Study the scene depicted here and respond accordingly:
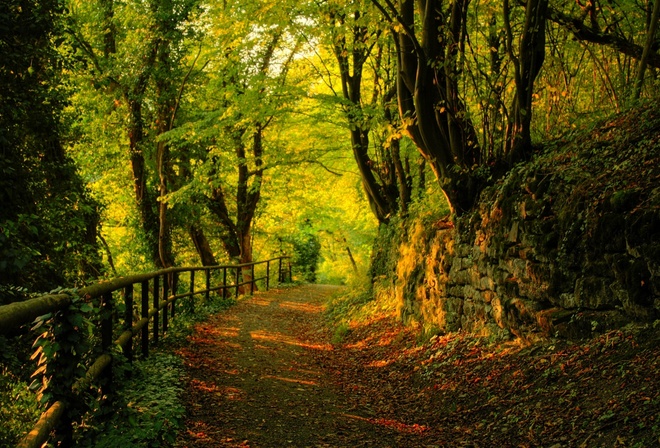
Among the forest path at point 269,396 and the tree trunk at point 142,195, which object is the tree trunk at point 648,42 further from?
the tree trunk at point 142,195

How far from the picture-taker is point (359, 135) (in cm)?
1485

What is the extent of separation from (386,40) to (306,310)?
7.99m

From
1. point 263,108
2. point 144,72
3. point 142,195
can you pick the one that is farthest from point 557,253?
point 142,195

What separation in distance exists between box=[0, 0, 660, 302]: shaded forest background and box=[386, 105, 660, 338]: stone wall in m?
1.13

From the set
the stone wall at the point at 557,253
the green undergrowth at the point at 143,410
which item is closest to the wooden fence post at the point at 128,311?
the green undergrowth at the point at 143,410

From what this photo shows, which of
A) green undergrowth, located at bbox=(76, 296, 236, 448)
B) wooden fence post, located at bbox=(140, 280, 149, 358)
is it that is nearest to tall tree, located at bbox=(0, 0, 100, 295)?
wooden fence post, located at bbox=(140, 280, 149, 358)

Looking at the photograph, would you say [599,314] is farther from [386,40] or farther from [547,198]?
[386,40]

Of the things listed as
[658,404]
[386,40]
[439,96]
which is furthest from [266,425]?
[386,40]

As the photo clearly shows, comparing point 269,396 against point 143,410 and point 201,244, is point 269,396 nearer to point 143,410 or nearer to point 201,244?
point 143,410

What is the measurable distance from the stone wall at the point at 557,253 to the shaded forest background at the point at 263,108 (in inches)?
44.4

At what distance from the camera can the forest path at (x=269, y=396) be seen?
5.15 meters

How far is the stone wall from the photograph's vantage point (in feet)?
15.7

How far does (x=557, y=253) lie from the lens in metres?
5.77

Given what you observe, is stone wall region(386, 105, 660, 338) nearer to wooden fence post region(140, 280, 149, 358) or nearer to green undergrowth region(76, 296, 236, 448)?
green undergrowth region(76, 296, 236, 448)
